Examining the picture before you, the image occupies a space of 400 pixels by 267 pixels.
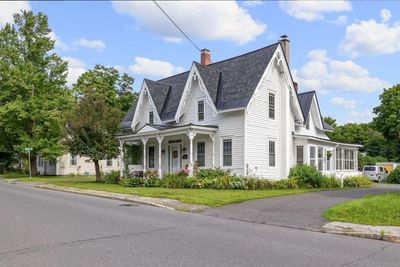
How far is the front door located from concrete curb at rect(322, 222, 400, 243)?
659 inches

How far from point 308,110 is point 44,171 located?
3370cm

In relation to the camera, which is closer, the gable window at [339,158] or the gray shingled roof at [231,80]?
the gray shingled roof at [231,80]

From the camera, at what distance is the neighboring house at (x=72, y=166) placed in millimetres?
45562

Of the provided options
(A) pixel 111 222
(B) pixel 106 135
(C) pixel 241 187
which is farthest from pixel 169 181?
(A) pixel 111 222

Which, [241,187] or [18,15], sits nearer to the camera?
[241,187]

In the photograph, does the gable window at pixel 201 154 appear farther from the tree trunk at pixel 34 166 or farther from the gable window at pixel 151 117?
the tree trunk at pixel 34 166

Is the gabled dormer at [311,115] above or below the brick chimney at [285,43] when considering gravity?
below

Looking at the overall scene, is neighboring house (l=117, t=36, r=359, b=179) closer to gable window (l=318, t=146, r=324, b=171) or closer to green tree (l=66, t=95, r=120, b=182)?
gable window (l=318, t=146, r=324, b=171)

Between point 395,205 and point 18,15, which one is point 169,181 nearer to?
point 395,205

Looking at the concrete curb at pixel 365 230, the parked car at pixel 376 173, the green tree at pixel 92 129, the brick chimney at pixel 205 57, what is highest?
the brick chimney at pixel 205 57

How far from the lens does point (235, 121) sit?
2333cm

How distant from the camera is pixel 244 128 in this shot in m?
22.8

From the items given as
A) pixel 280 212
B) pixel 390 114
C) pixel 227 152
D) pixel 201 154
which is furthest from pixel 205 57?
pixel 390 114

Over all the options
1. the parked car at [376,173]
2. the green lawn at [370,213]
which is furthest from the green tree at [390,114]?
the green lawn at [370,213]
